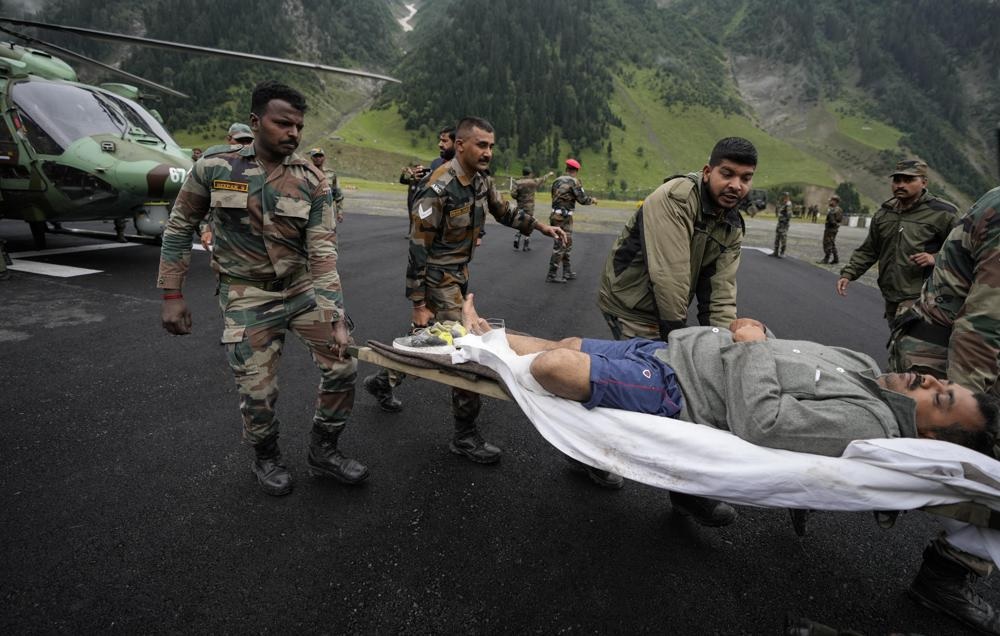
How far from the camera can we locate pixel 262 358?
2658mm

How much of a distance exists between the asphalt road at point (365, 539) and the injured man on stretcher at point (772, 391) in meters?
0.83

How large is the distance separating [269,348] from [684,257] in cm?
230

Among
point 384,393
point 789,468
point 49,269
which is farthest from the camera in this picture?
point 49,269

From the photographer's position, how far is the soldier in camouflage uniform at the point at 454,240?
3.20m

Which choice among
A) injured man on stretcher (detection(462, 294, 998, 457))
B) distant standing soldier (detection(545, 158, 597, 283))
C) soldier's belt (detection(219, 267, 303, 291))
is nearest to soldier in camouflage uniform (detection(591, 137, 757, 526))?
injured man on stretcher (detection(462, 294, 998, 457))

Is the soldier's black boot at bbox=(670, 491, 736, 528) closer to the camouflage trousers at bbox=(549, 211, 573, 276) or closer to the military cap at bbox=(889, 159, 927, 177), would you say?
the military cap at bbox=(889, 159, 927, 177)

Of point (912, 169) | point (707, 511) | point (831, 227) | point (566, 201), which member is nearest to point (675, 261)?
point (707, 511)

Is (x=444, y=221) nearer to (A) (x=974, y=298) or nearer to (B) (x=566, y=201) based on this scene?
(A) (x=974, y=298)

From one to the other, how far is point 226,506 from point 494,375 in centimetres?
160

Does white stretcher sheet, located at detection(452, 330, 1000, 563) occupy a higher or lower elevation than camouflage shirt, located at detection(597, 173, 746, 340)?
lower

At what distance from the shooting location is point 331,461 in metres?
2.83

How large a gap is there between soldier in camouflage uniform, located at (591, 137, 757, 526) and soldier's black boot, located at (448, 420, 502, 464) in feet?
2.15

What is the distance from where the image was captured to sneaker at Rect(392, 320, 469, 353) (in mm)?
2723

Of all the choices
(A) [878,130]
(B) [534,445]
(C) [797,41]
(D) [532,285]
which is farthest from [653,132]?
(B) [534,445]
